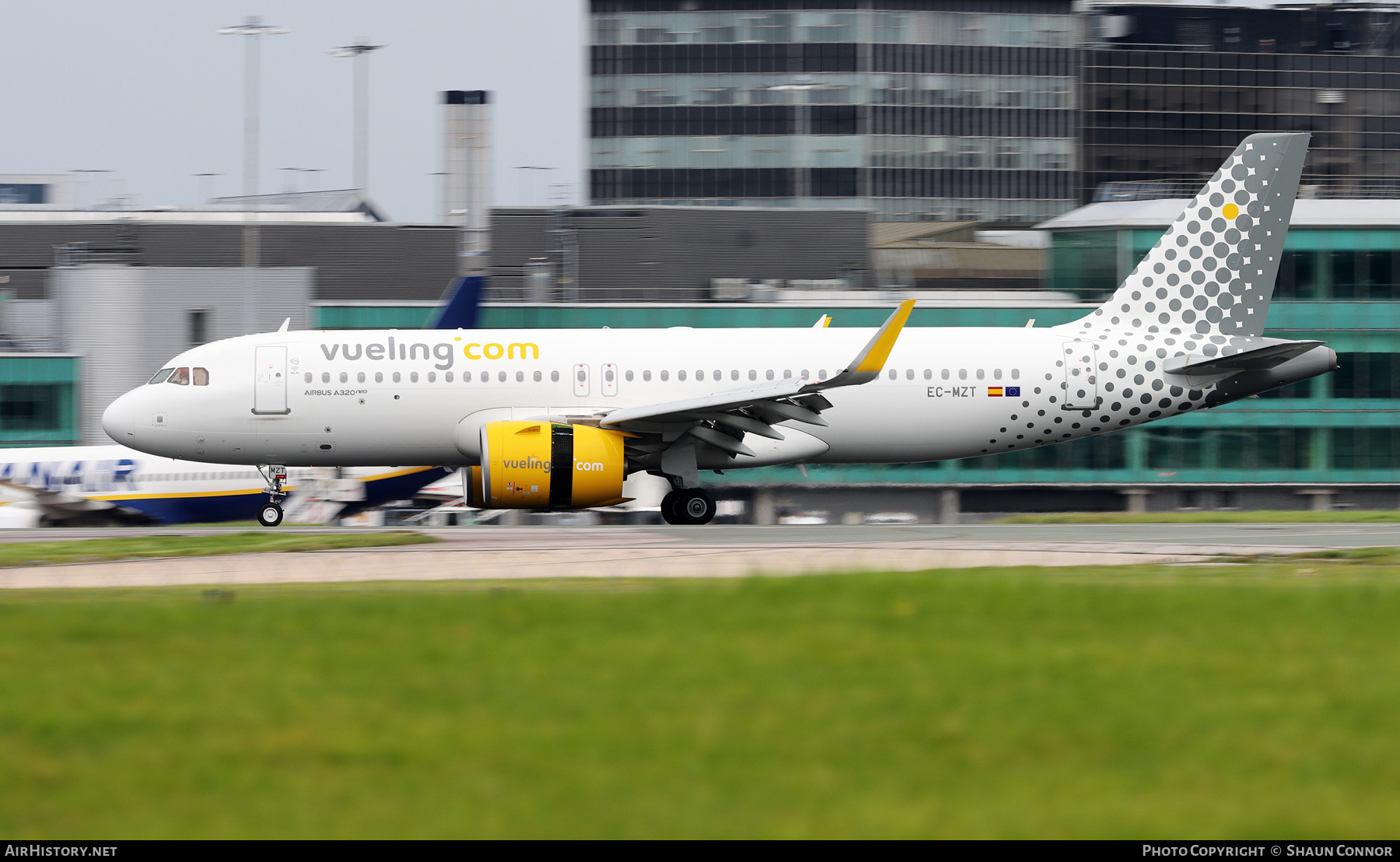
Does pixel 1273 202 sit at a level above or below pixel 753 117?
below

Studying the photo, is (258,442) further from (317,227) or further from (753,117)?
(753,117)

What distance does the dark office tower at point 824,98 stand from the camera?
11294 centimetres

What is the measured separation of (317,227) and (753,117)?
5759 centimetres

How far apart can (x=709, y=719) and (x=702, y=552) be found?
11.3 meters

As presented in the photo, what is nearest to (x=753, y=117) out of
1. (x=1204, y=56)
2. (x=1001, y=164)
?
(x=1001, y=164)

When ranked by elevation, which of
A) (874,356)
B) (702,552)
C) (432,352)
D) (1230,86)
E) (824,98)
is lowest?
(702,552)

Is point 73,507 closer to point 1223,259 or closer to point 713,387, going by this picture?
point 713,387

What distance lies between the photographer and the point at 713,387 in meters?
24.9

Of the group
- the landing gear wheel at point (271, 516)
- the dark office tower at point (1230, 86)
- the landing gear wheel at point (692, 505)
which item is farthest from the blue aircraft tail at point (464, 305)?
the dark office tower at point (1230, 86)

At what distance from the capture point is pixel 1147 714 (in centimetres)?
719

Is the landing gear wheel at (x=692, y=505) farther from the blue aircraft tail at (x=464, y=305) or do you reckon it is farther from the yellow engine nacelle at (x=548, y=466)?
the blue aircraft tail at (x=464, y=305)

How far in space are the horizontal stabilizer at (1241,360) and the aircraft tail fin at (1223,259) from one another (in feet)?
2.45

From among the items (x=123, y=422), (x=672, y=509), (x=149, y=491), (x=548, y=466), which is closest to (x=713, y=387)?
(x=672, y=509)

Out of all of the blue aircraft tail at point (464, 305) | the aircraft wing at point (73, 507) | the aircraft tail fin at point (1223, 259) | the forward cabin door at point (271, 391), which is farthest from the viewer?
the aircraft wing at point (73, 507)
